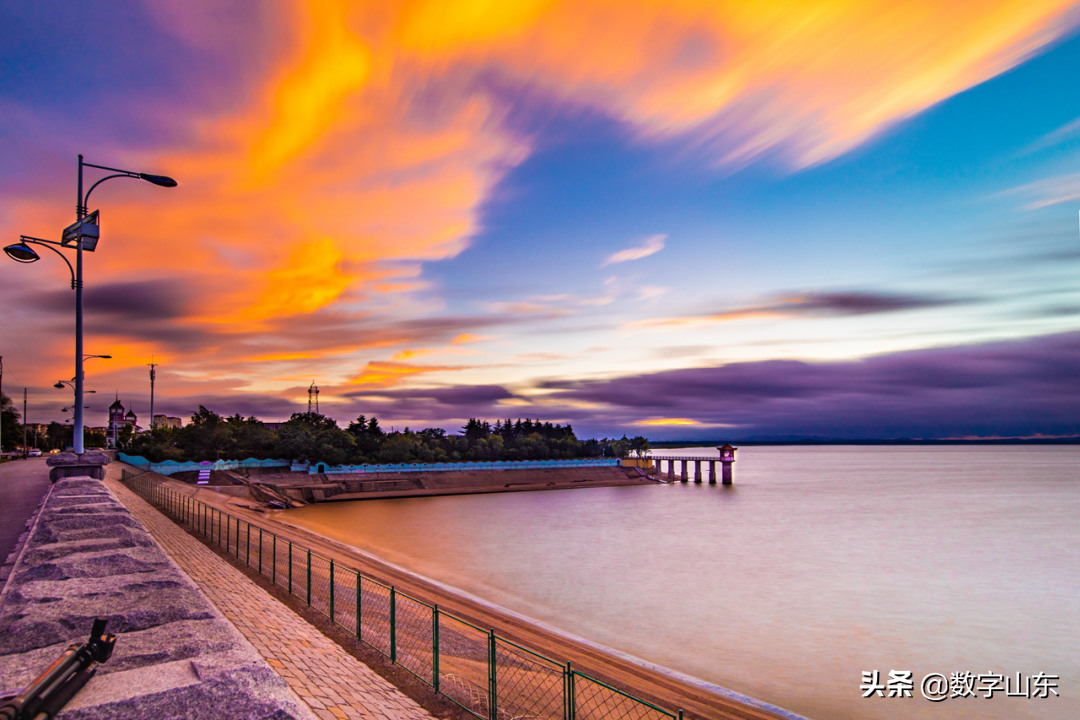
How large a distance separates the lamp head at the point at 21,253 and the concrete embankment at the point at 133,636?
925cm

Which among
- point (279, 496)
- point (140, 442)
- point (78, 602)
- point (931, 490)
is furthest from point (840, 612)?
point (140, 442)

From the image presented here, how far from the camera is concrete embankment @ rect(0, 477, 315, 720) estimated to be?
6812 mm

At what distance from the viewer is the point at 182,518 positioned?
34.4 m

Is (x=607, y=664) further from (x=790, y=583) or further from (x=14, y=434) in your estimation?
(x=14, y=434)

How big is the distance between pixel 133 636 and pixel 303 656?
17.0ft

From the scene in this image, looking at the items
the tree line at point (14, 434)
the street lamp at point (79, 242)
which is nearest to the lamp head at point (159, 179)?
the street lamp at point (79, 242)

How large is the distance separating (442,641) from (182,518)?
2356 cm

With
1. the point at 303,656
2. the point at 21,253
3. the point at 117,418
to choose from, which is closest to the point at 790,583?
the point at 303,656

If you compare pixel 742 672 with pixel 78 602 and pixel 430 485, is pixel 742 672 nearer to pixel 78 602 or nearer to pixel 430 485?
pixel 78 602

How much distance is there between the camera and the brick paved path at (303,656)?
10930 millimetres

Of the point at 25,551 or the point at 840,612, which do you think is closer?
the point at 25,551

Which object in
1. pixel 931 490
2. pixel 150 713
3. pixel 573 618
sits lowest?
pixel 931 490

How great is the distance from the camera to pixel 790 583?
38.2 meters

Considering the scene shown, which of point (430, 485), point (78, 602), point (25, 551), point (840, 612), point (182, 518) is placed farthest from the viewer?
point (430, 485)
